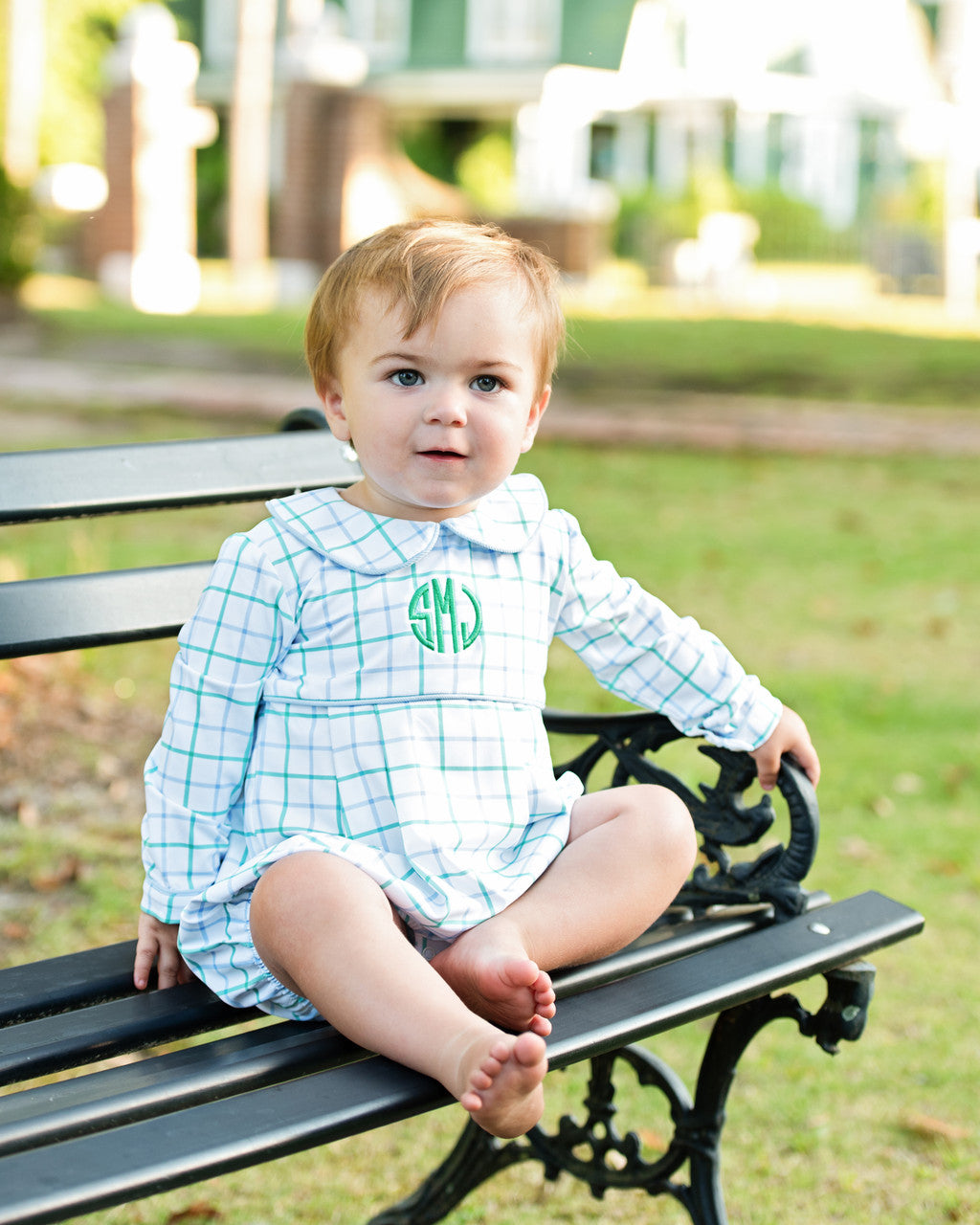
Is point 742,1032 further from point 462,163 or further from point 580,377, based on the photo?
point 462,163

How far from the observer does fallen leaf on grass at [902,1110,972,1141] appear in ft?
8.02

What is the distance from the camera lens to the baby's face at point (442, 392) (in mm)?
1712

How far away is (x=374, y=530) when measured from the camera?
181cm

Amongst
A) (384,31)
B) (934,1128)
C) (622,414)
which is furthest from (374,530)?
(384,31)

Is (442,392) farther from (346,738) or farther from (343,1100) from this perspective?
(343,1100)

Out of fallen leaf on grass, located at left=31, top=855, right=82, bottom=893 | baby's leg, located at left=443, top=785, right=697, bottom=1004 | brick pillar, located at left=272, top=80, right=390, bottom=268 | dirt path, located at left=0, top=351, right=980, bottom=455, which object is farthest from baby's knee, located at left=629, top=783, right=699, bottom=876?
brick pillar, located at left=272, top=80, right=390, bottom=268

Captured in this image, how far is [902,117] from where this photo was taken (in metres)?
29.3

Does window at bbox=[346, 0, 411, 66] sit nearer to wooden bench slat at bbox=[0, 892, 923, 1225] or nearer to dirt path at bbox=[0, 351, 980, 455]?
dirt path at bbox=[0, 351, 980, 455]

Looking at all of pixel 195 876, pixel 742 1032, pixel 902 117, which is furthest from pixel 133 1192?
pixel 902 117

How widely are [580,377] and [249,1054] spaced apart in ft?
32.4

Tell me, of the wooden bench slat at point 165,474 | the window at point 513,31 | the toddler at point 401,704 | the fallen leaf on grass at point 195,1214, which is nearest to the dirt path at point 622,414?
the wooden bench slat at point 165,474

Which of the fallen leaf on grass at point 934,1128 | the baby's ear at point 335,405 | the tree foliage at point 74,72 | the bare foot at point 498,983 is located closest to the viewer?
the bare foot at point 498,983

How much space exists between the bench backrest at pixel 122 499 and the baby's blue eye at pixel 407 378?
0.59 meters

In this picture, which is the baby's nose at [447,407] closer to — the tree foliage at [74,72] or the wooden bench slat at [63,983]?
the wooden bench slat at [63,983]
